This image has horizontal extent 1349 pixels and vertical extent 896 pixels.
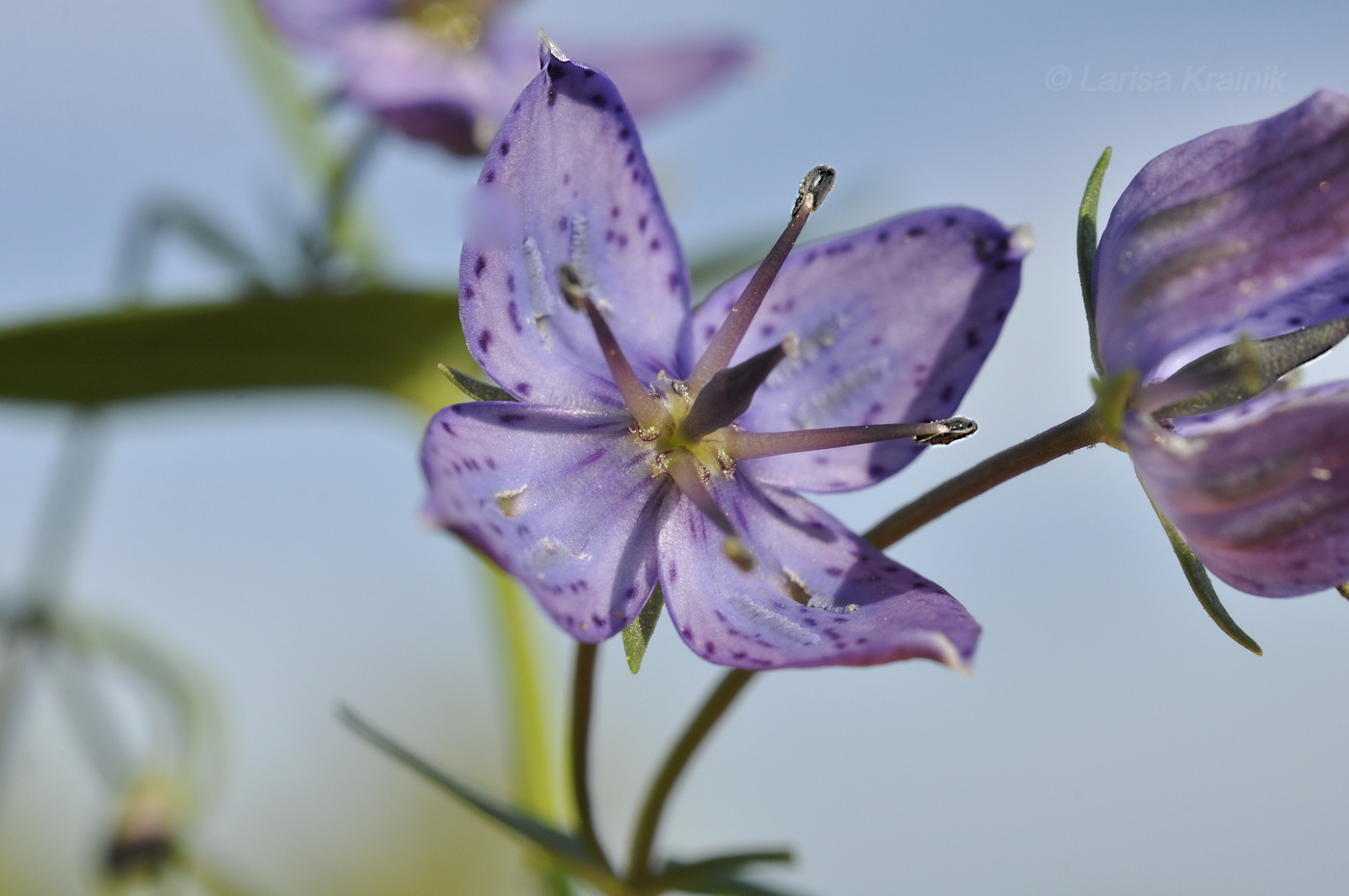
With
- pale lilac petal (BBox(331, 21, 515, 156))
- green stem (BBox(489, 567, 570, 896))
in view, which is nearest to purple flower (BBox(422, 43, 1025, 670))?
green stem (BBox(489, 567, 570, 896))

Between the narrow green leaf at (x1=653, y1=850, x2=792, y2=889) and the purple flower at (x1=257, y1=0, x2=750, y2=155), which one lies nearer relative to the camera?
the narrow green leaf at (x1=653, y1=850, x2=792, y2=889)

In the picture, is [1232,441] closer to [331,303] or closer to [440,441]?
[440,441]

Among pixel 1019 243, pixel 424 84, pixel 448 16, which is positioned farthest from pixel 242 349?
pixel 1019 243

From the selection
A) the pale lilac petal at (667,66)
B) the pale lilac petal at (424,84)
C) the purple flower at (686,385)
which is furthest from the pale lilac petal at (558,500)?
the pale lilac petal at (667,66)

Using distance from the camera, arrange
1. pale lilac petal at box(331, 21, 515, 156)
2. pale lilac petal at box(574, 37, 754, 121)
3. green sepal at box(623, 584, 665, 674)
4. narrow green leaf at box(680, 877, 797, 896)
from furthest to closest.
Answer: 1. pale lilac petal at box(574, 37, 754, 121)
2. pale lilac petal at box(331, 21, 515, 156)
3. narrow green leaf at box(680, 877, 797, 896)
4. green sepal at box(623, 584, 665, 674)

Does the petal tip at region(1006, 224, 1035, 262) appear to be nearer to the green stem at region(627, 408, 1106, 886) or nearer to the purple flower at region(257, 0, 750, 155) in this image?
the green stem at region(627, 408, 1106, 886)
